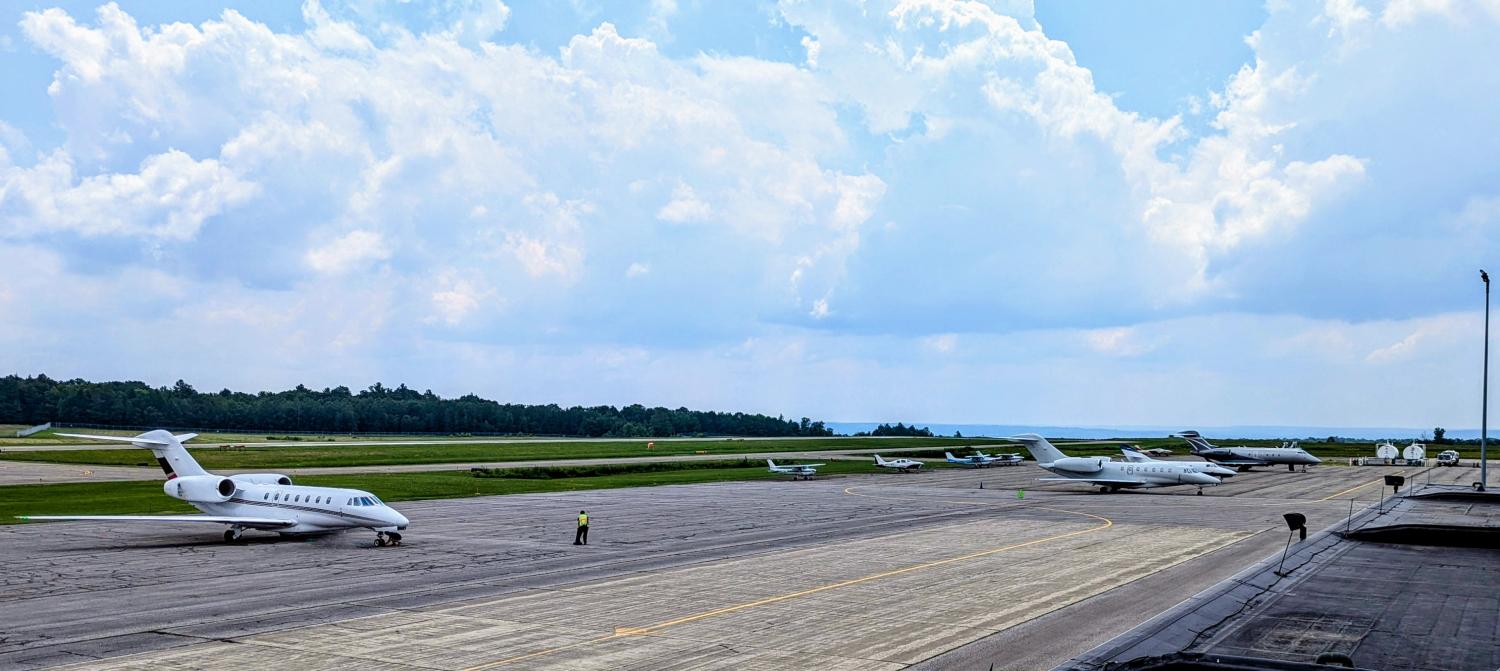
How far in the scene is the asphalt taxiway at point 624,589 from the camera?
22.8 metres

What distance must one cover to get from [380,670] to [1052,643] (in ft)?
46.3

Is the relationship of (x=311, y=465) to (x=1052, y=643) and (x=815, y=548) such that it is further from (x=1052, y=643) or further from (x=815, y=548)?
(x=1052, y=643)

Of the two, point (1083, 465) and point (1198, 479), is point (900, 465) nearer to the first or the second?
point (1083, 465)

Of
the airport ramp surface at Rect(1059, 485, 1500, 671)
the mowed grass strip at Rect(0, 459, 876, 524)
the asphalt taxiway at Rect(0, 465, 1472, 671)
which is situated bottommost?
the mowed grass strip at Rect(0, 459, 876, 524)

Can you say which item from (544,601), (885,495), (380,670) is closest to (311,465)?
(885,495)

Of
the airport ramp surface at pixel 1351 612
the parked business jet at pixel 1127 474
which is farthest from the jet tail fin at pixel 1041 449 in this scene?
the airport ramp surface at pixel 1351 612

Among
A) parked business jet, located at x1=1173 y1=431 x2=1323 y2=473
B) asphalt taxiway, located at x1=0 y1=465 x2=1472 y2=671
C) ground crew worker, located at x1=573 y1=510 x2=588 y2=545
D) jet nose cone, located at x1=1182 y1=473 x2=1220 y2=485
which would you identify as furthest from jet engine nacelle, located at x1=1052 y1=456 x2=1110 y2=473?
ground crew worker, located at x1=573 y1=510 x2=588 y2=545

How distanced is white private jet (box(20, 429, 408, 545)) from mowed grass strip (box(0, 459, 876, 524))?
8.80 metres

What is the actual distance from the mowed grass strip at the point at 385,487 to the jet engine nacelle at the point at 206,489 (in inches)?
375

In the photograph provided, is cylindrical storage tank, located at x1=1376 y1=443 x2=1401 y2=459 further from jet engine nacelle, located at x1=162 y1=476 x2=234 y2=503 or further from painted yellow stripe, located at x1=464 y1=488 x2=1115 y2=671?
jet engine nacelle, located at x1=162 y1=476 x2=234 y2=503

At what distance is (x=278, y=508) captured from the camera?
4384 cm

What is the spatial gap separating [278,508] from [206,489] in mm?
3593

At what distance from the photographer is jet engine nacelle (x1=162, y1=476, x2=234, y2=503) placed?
147 feet

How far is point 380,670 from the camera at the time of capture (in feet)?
68.3
